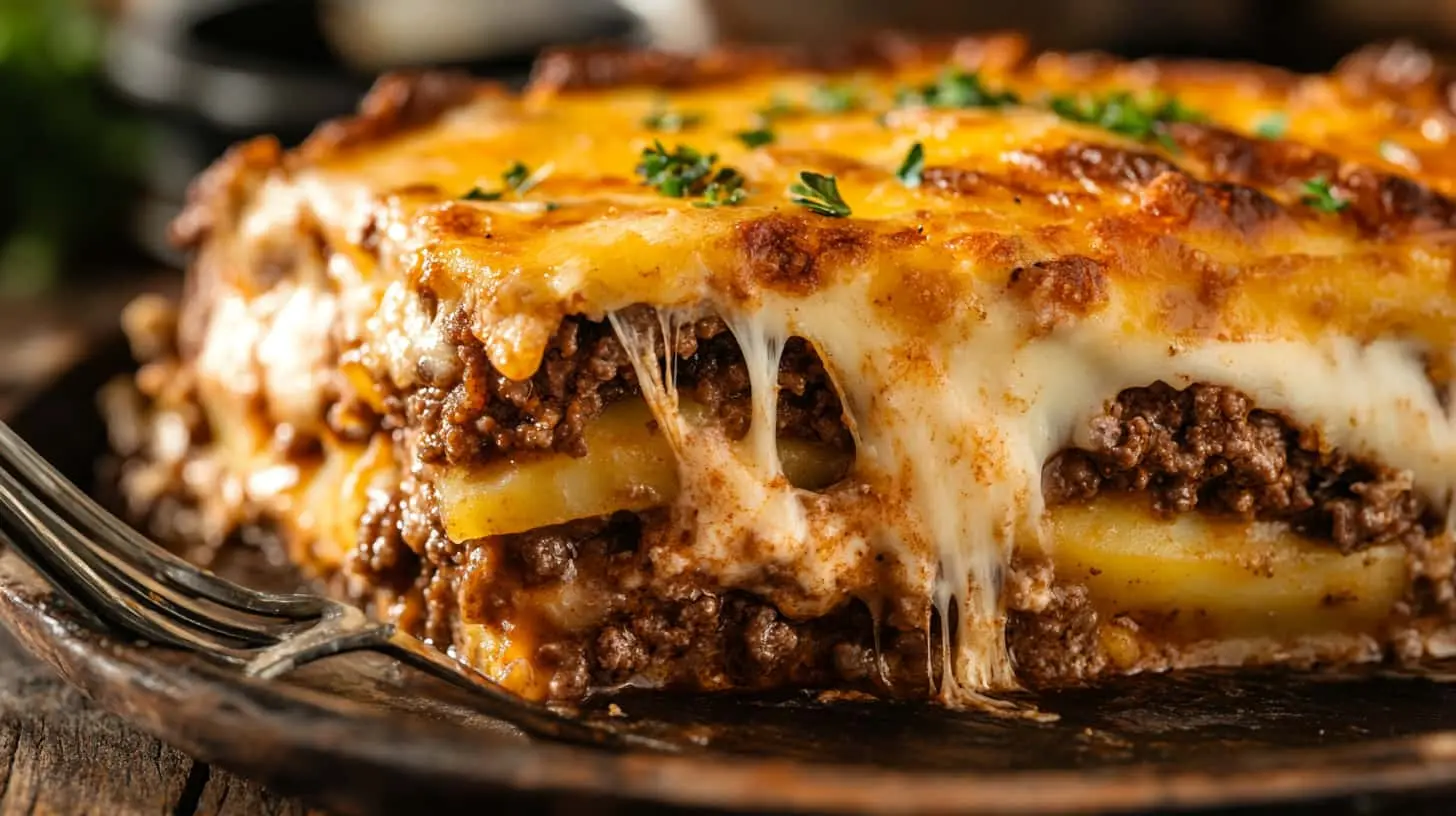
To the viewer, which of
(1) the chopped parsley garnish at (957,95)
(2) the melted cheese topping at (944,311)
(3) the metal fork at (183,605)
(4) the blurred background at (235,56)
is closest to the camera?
(3) the metal fork at (183,605)

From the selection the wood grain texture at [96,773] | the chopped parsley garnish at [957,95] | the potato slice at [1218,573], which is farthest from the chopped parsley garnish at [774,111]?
the wood grain texture at [96,773]

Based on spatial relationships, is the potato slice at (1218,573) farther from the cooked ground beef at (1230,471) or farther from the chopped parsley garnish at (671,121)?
the chopped parsley garnish at (671,121)

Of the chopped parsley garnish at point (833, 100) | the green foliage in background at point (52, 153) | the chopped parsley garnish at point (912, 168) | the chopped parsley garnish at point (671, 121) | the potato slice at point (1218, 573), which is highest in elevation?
the green foliage in background at point (52, 153)

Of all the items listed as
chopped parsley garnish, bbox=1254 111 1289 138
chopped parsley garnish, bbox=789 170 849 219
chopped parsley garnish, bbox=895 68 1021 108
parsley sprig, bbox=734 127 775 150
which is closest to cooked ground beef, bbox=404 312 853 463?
chopped parsley garnish, bbox=789 170 849 219

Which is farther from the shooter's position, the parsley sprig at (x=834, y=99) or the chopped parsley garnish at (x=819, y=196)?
the parsley sprig at (x=834, y=99)

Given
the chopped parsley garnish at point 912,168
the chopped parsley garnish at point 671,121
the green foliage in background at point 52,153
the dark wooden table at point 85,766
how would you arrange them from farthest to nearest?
the green foliage in background at point 52,153 → the chopped parsley garnish at point 671,121 → the chopped parsley garnish at point 912,168 → the dark wooden table at point 85,766

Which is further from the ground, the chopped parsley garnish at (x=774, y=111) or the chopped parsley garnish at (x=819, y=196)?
the chopped parsley garnish at (x=774, y=111)

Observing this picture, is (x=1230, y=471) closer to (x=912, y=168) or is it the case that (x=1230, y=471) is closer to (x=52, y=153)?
(x=912, y=168)
